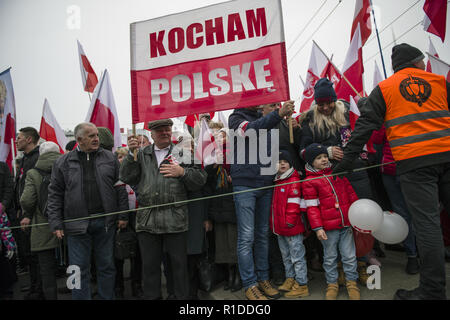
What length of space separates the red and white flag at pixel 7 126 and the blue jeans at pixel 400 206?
5283 mm

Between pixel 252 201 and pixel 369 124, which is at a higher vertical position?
pixel 369 124

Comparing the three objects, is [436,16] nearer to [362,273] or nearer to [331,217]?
[331,217]

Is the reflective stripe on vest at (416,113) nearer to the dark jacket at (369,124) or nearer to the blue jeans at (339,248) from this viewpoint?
the dark jacket at (369,124)

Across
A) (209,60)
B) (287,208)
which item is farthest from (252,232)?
(209,60)

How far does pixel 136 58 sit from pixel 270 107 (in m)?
1.64

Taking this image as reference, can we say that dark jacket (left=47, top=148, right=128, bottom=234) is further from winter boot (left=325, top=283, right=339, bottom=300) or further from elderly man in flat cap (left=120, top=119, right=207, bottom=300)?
winter boot (left=325, top=283, right=339, bottom=300)

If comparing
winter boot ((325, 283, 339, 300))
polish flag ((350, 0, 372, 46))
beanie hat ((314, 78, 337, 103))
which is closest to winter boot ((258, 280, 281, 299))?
winter boot ((325, 283, 339, 300))

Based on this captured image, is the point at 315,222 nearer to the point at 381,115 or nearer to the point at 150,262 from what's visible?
the point at 381,115

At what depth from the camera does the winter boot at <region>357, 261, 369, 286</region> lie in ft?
10.0

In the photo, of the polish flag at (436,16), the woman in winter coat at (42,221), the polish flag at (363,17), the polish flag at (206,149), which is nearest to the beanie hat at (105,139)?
the woman in winter coat at (42,221)

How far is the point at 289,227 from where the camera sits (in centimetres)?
303

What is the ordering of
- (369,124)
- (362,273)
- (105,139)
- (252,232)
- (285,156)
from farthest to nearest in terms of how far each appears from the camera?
(105,139) < (285,156) < (362,273) < (252,232) < (369,124)

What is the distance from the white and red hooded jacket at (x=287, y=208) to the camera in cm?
302

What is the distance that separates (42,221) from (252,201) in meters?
2.50
